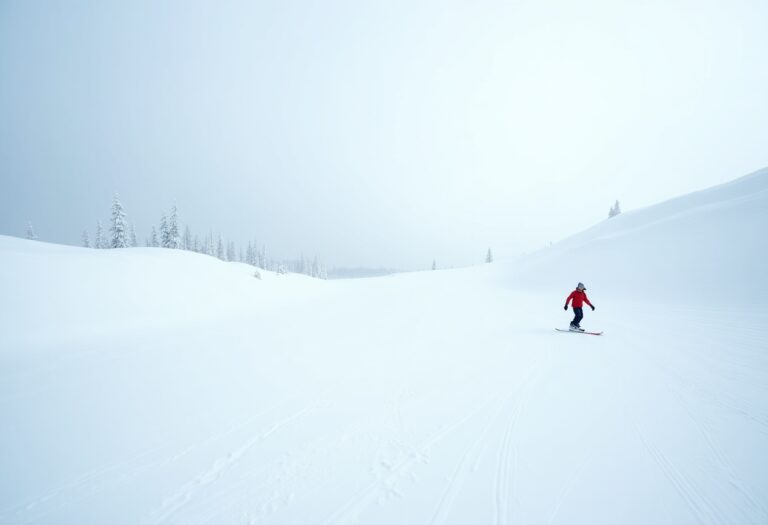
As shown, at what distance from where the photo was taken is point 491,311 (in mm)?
15141

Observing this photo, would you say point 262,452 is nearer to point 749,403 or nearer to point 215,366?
point 215,366

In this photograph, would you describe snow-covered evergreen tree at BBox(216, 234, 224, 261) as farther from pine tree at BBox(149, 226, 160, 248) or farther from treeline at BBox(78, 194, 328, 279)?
pine tree at BBox(149, 226, 160, 248)

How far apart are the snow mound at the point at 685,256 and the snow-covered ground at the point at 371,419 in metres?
5.47

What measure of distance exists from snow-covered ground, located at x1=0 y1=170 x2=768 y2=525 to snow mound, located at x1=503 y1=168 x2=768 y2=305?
547 centimetres

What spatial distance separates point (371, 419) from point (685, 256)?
27274 mm

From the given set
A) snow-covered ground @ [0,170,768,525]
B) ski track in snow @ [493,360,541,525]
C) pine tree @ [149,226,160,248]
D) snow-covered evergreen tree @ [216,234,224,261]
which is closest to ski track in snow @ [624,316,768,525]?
snow-covered ground @ [0,170,768,525]

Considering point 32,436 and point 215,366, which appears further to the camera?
point 215,366

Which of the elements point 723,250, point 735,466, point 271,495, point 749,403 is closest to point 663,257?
point 723,250

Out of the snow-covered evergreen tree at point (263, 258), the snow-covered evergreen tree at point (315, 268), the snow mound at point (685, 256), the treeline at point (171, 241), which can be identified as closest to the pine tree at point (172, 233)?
the treeline at point (171, 241)

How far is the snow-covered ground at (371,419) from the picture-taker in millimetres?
3027

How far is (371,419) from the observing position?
456 centimetres

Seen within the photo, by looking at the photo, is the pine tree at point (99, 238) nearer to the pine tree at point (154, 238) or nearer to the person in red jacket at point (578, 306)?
the pine tree at point (154, 238)

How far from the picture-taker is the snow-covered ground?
3.03 meters

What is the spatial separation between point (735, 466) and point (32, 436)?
32.8ft
